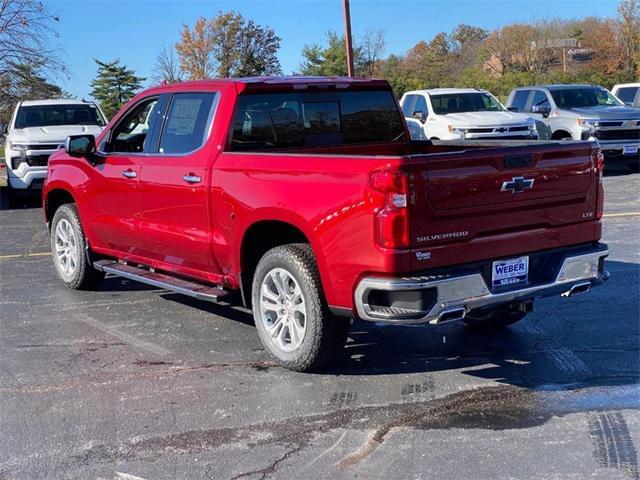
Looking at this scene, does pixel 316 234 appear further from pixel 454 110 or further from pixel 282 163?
pixel 454 110

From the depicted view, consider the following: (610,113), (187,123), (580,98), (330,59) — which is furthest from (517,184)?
(330,59)

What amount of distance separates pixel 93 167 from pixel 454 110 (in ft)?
39.7

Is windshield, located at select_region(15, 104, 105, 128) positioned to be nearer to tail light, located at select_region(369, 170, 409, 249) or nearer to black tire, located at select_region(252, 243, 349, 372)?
black tire, located at select_region(252, 243, 349, 372)

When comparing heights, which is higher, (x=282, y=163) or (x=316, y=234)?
(x=282, y=163)

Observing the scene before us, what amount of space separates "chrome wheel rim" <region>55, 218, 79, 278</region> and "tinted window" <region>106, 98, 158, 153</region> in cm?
113

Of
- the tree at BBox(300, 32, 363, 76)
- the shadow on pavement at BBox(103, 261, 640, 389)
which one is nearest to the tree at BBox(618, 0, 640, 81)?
the tree at BBox(300, 32, 363, 76)

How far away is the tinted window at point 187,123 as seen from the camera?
6.02 m

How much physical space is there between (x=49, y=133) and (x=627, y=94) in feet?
51.8

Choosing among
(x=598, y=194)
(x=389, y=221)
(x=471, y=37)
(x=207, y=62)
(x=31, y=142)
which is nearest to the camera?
(x=389, y=221)

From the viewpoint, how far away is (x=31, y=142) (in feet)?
47.4

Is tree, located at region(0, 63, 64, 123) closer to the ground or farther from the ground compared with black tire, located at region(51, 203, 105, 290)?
farther from the ground

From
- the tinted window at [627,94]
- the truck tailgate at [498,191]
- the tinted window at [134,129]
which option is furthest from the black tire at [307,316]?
the tinted window at [627,94]

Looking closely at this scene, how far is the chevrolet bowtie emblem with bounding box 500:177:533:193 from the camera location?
4.76 meters

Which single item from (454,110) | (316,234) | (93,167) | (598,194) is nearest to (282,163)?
(316,234)
